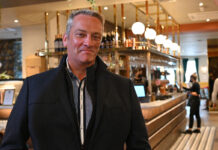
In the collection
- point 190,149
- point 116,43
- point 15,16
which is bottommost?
point 190,149

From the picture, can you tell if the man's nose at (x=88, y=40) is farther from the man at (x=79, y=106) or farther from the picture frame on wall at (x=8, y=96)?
the picture frame on wall at (x=8, y=96)

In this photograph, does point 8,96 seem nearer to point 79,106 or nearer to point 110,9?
point 79,106

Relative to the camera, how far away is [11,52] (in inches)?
514

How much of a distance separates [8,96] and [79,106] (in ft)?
11.4

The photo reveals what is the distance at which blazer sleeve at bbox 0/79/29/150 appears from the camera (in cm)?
126

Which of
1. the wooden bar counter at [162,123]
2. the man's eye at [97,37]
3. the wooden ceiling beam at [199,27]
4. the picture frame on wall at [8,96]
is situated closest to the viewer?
the man's eye at [97,37]

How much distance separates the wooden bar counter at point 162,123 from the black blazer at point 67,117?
10.2 feet

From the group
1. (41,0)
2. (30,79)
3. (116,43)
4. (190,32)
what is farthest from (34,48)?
A: (30,79)

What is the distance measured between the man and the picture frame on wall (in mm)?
3286

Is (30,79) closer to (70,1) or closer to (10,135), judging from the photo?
(10,135)

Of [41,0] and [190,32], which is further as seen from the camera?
[190,32]

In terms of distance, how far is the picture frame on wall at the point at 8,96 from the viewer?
14.7 feet

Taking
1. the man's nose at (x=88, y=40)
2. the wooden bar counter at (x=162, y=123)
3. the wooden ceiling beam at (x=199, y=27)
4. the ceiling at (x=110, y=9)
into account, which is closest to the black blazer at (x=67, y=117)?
the man's nose at (x=88, y=40)

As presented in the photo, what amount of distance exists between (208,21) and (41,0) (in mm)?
6933
